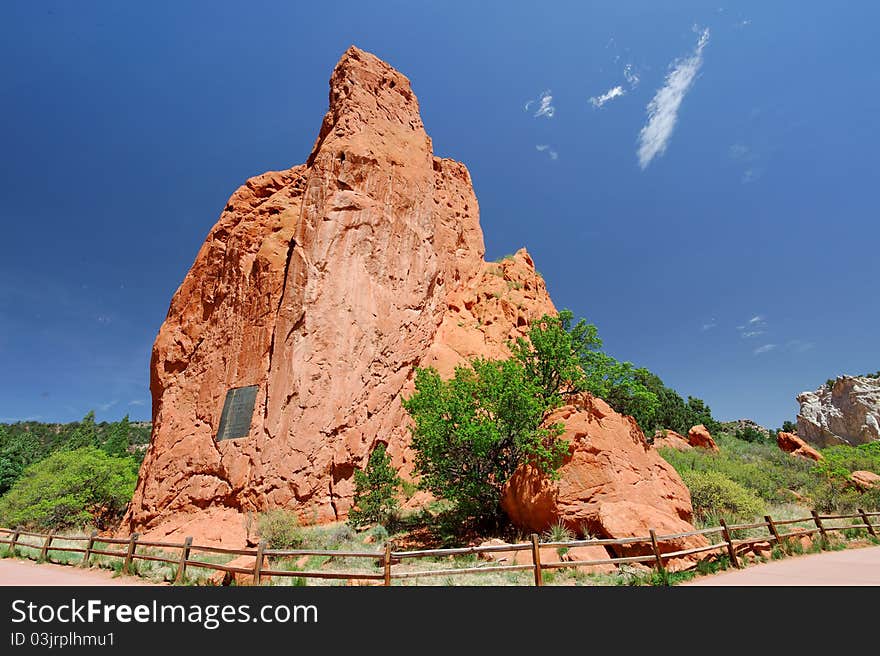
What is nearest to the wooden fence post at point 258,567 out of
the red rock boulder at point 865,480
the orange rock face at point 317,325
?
the orange rock face at point 317,325

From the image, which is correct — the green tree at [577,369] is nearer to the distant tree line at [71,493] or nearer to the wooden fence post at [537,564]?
the wooden fence post at [537,564]

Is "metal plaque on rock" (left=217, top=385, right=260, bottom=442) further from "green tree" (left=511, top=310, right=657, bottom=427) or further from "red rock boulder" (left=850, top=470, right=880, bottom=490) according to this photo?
"red rock boulder" (left=850, top=470, right=880, bottom=490)

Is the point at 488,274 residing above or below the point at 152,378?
above

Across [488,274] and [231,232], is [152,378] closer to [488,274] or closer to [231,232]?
[231,232]

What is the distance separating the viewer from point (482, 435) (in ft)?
43.5

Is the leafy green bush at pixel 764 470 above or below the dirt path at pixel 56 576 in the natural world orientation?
above

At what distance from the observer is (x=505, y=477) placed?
14.8m

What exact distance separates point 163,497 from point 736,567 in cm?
2332

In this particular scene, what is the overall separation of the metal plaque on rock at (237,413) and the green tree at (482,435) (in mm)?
8946

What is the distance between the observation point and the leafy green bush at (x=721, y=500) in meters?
14.5

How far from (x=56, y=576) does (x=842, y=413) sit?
A: 84.8 m

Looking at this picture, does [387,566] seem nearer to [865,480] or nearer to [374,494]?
[374,494]

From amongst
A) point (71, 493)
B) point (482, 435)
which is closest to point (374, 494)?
point (482, 435)
